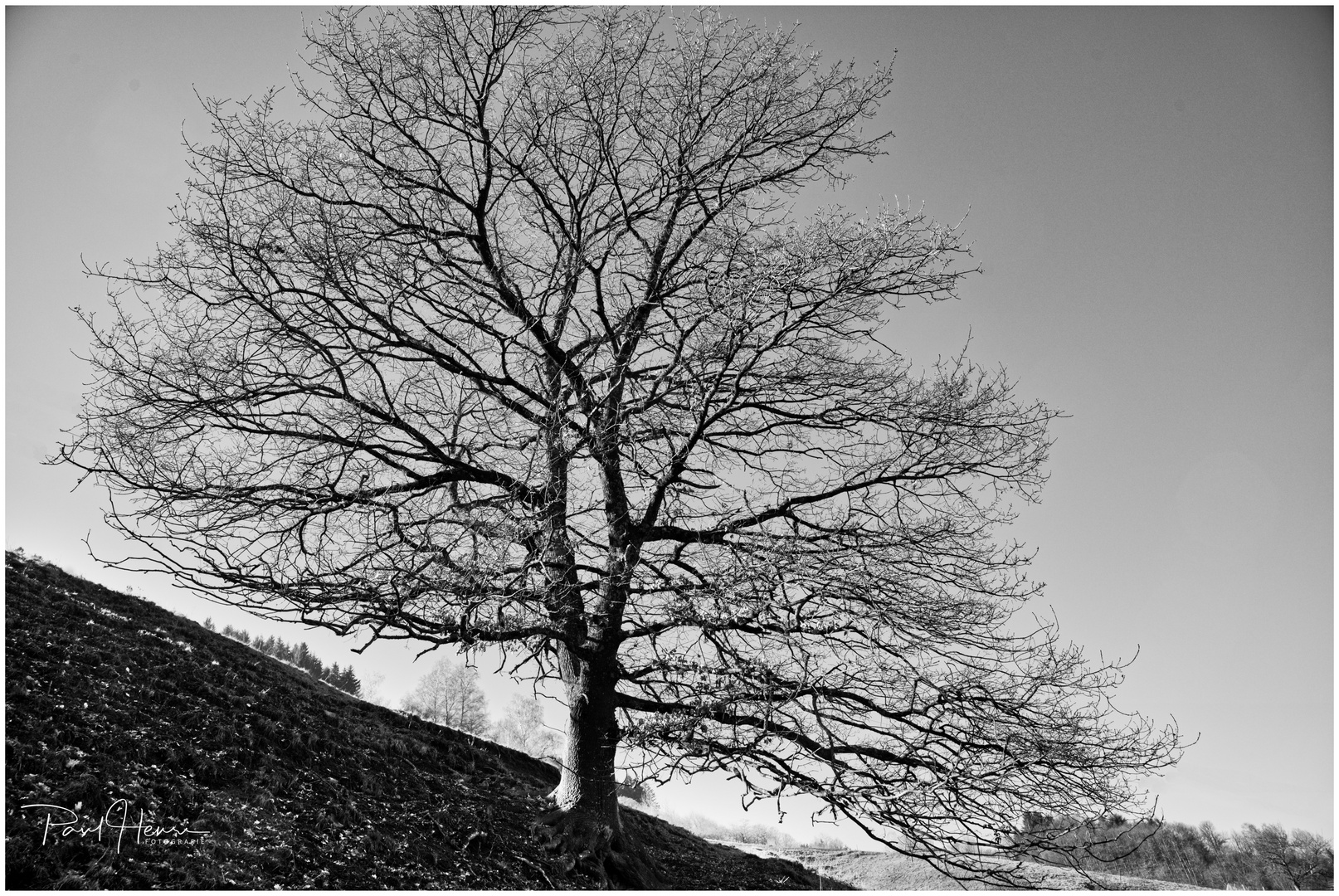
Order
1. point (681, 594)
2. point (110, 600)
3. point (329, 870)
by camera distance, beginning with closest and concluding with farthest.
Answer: point (329, 870) < point (681, 594) < point (110, 600)

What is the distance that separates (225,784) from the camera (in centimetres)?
497

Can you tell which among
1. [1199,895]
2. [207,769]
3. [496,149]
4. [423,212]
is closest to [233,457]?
[207,769]

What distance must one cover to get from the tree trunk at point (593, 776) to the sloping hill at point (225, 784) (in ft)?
1.14

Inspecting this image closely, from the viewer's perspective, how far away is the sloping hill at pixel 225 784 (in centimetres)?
394

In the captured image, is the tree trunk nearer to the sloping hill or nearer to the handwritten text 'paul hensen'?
the sloping hill

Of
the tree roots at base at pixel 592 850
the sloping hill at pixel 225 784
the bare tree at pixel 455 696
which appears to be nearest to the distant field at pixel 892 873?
the sloping hill at pixel 225 784

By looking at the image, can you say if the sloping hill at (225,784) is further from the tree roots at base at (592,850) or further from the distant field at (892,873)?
the distant field at (892,873)

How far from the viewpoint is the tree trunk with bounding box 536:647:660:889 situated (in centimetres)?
574

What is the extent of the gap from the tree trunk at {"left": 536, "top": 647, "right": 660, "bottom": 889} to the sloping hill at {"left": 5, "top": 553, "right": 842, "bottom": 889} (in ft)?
1.14

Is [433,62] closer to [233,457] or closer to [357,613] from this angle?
[233,457]

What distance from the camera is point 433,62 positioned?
21.2ft

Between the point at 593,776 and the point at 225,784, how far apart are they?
259 cm

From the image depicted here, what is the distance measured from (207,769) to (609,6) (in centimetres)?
685

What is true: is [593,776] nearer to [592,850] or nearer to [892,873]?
[592,850]
